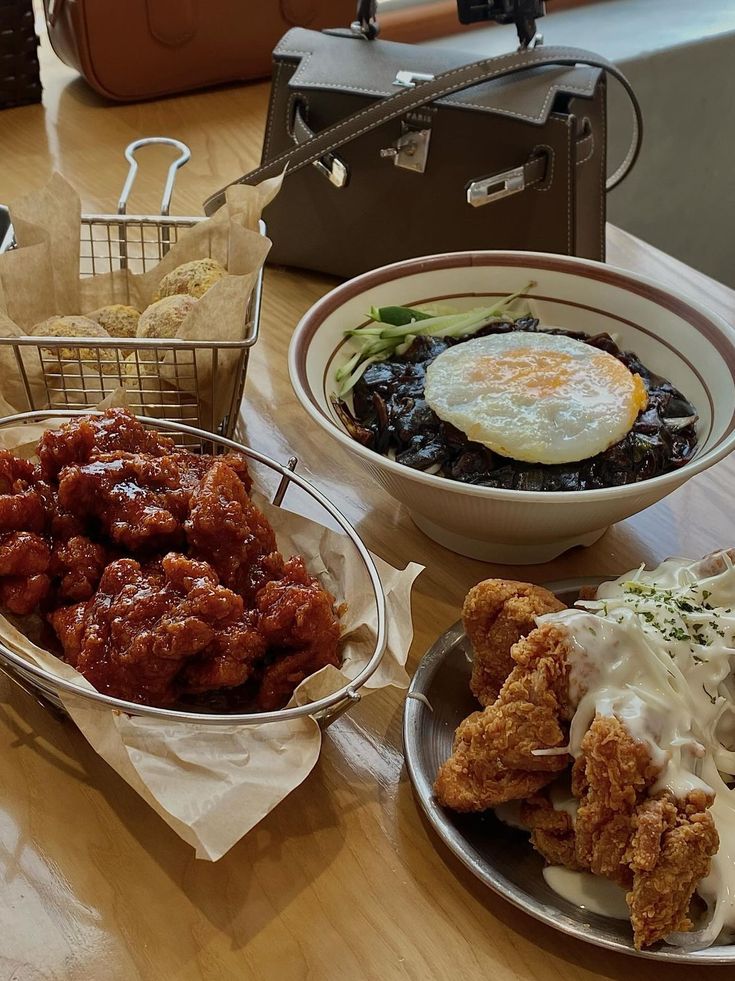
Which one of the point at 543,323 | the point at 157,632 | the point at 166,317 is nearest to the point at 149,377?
the point at 166,317

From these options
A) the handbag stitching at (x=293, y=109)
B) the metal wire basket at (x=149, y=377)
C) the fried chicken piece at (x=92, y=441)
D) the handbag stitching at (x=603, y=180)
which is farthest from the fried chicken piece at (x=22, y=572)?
the handbag stitching at (x=603, y=180)

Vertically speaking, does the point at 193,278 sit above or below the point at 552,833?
above

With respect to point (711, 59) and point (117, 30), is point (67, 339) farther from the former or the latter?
point (711, 59)

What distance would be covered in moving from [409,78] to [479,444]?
77 cm

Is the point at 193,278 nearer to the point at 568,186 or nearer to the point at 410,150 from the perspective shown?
the point at 410,150

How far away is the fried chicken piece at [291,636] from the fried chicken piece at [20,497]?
24 centimetres

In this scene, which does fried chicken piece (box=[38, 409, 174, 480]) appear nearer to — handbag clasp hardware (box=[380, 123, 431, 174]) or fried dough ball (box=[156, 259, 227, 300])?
fried dough ball (box=[156, 259, 227, 300])

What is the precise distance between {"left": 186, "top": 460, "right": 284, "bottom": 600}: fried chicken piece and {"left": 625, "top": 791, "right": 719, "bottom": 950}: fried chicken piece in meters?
0.42

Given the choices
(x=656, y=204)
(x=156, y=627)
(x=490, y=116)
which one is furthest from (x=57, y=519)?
(x=656, y=204)

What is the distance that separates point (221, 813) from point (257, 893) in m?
0.11

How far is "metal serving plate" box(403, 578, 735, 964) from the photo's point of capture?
2.59 ft

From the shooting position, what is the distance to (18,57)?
2303mm

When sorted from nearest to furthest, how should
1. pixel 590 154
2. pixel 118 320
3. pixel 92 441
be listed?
pixel 92 441, pixel 118 320, pixel 590 154

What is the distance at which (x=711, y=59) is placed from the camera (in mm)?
3072
